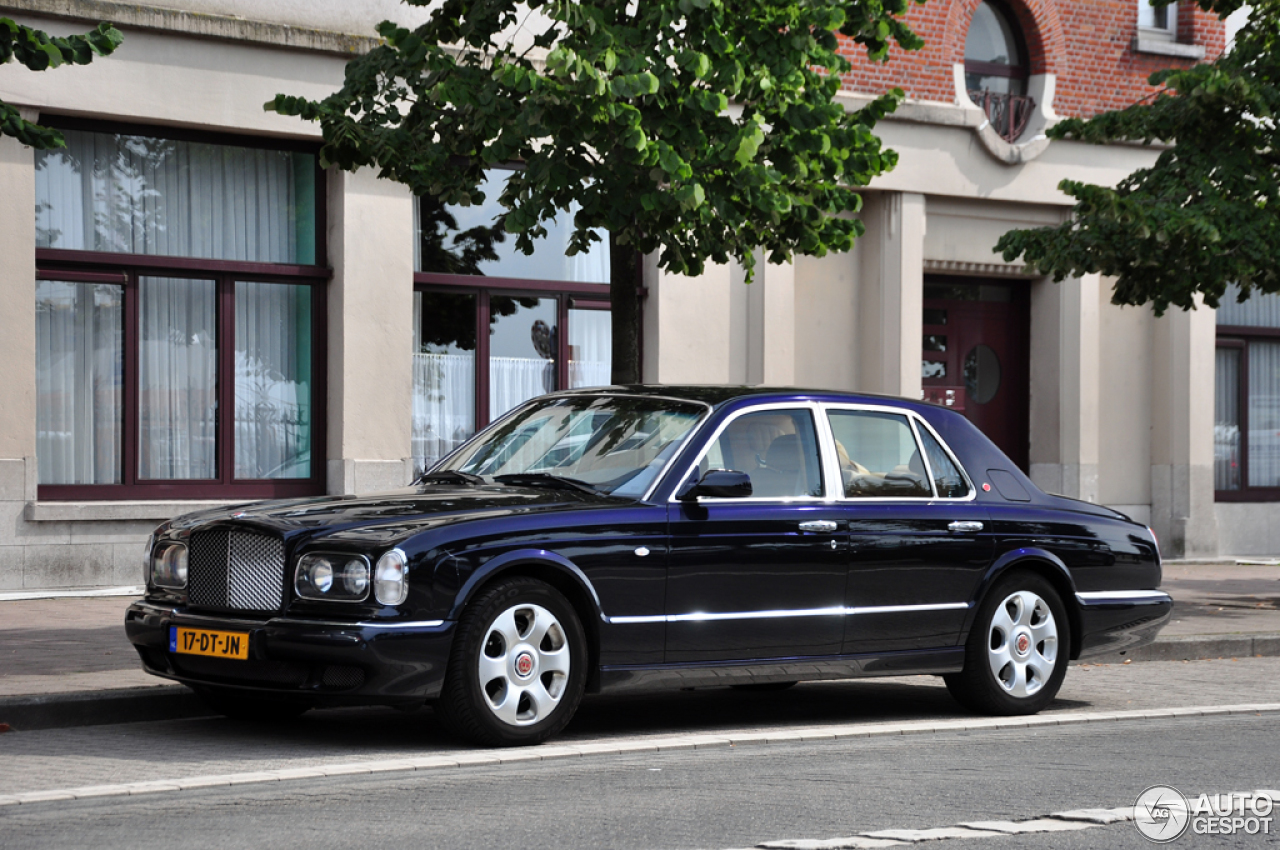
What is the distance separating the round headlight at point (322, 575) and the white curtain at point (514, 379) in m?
9.98

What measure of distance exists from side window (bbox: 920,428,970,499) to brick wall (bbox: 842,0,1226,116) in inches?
416

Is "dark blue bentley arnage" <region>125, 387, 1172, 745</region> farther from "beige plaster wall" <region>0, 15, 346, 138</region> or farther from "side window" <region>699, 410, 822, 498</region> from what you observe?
"beige plaster wall" <region>0, 15, 346, 138</region>

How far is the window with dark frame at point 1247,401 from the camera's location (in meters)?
21.8

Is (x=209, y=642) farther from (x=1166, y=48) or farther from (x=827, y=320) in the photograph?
(x=1166, y=48)

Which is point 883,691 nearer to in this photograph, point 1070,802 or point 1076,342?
point 1070,802

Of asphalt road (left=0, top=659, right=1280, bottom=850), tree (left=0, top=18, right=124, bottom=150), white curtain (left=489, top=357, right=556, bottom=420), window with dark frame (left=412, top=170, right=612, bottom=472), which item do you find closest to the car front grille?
asphalt road (left=0, top=659, right=1280, bottom=850)

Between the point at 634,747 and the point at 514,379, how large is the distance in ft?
32.8

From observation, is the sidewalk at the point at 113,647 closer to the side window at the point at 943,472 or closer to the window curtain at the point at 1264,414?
the side window at the point at 943,472

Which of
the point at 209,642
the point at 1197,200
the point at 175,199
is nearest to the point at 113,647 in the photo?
the point at 209,642

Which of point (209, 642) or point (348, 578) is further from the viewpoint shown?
point (209, 642)

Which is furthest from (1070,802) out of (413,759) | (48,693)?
(48,693)

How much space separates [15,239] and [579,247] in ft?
18.9

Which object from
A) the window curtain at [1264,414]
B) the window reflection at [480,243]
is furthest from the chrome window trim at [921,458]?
the window curtain at [1264,414]

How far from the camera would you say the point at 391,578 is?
22.4 ft
